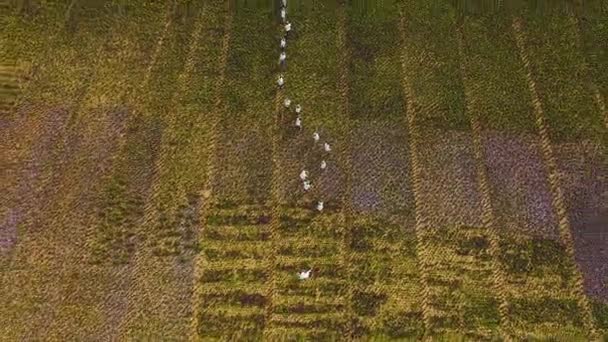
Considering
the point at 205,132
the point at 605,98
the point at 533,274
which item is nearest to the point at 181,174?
the point at 205,132

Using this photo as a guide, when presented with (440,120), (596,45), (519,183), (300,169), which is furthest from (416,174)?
(596,45)

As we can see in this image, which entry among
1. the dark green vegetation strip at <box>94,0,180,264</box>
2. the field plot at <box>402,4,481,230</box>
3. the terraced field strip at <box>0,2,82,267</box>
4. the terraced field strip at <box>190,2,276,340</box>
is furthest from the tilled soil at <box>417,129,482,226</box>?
the terraced field strip at <box>0,2,82,267</box>

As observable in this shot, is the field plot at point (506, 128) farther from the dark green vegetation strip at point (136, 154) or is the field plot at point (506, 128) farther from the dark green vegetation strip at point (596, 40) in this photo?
the dark green vegetation strip at point (136, 154)

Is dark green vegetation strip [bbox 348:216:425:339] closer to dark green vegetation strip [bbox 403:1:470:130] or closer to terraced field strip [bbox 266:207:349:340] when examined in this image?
terraced field strip [bbox 266:207:349:340]

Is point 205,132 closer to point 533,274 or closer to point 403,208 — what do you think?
point 403,208

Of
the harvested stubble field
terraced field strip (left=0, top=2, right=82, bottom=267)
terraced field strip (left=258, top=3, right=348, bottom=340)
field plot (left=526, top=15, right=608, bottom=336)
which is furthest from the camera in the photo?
terraced field strip (left=0, top=2, right=82, bottom=267)

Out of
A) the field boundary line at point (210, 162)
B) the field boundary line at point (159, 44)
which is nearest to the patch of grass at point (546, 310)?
the field boundary line at point (210, 162)

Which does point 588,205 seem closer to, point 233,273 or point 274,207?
point 274,207
